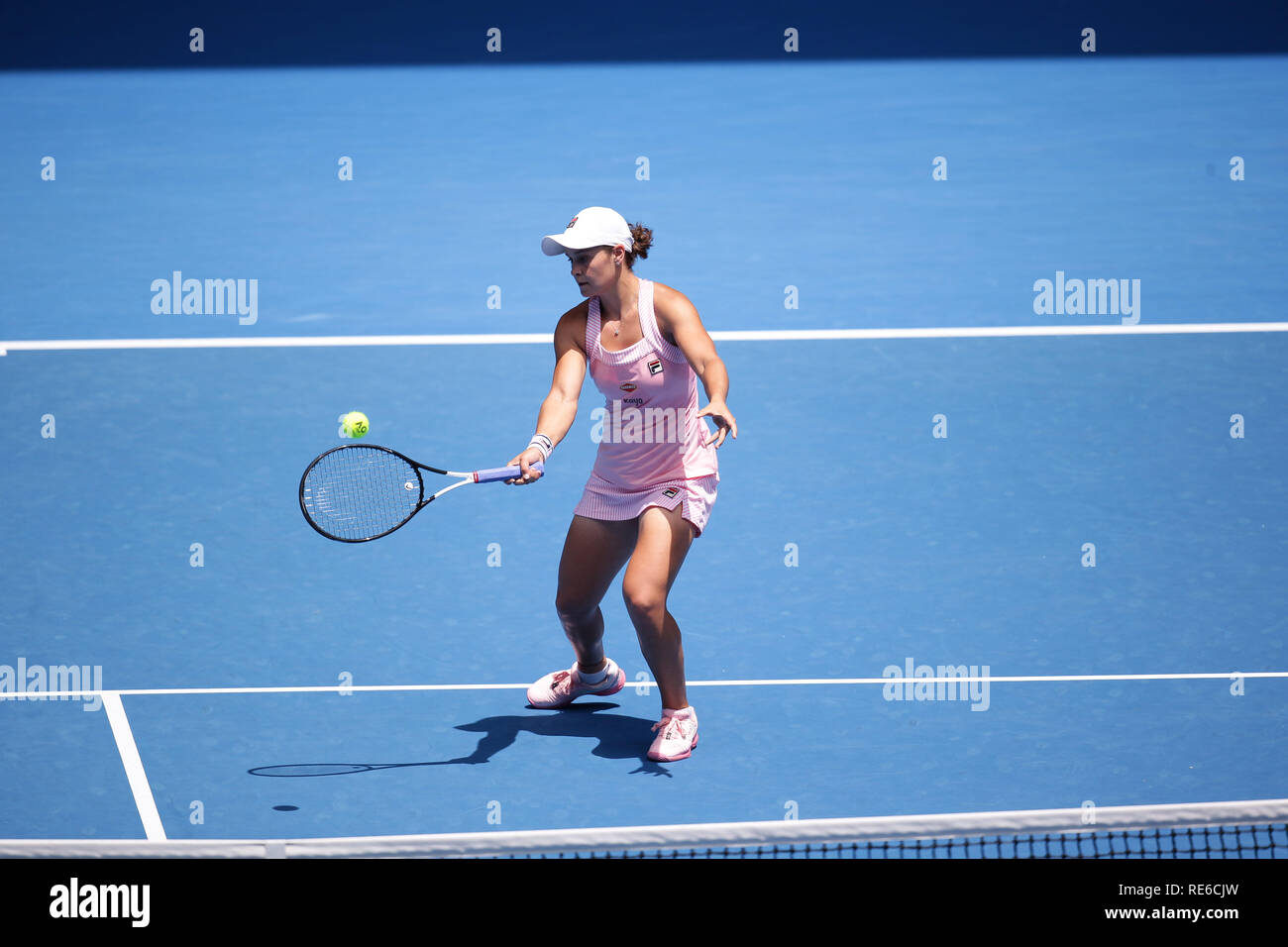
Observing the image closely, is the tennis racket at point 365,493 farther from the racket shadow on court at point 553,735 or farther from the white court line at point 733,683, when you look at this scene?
the racket shadow on court at point 553,735

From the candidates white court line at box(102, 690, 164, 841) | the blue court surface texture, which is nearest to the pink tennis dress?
the blue court surface texture

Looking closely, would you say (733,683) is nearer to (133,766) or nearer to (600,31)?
(133,766)

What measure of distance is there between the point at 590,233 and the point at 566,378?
0.55 metres

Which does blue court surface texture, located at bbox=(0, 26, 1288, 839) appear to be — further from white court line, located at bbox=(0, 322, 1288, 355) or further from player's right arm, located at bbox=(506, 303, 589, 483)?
player's right arm, located at bbox=(506, 303, 589, 483)

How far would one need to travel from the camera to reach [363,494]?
6617 millimetres

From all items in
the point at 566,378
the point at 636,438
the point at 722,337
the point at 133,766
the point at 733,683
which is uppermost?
the point at 722,337

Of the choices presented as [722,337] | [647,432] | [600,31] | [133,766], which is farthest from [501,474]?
[600,31]

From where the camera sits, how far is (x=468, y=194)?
14.1 m

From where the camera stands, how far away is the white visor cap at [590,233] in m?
5.86

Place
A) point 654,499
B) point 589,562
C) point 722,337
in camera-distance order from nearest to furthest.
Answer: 1. point 654,499
2. point 589,562
3. point 722,337

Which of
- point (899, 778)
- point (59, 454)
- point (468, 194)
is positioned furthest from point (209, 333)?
point (899, 778)

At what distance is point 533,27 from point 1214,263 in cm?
946

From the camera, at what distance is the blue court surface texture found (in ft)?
20.5

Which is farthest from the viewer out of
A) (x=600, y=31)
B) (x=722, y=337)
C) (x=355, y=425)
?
(x=600, y=31)
